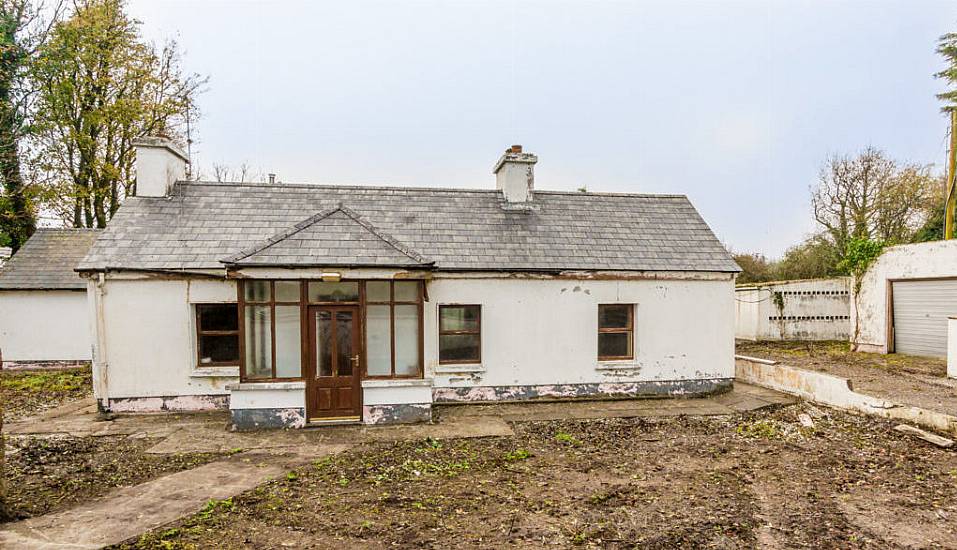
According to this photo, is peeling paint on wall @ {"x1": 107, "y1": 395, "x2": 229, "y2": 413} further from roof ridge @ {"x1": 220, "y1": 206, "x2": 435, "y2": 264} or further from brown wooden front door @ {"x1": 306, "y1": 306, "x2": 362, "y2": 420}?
roof ridge @ {"x1": 220, "y1": 206, "x2": 435, "y2": 264}

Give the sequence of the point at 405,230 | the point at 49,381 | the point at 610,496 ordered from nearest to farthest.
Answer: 1. the point at 610,496
2. the point at 405,230
3. the point at 49,381

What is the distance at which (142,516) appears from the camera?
5.75 meters

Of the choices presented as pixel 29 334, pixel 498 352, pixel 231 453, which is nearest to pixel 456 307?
pixel 498 352

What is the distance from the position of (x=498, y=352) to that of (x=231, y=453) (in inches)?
231

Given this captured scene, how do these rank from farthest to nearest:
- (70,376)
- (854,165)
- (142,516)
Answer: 1. (854,165)
2. (70,376)
3. (142,516)

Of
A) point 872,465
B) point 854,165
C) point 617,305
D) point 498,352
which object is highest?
point 854,165

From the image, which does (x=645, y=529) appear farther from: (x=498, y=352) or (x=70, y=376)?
(x=70, y=376)

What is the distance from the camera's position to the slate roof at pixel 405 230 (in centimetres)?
1016

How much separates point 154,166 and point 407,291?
7.62 m

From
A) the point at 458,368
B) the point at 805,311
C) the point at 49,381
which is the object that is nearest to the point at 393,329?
the point at 458,368

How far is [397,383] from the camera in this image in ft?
31.6

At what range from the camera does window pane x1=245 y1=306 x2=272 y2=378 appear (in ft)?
30.8

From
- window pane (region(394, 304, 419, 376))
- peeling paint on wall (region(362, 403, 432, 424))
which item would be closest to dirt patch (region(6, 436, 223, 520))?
peeling paint on wall (region(362, 403, 432, 424))

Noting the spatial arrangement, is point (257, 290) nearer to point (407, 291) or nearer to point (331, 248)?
point (331, 248)
